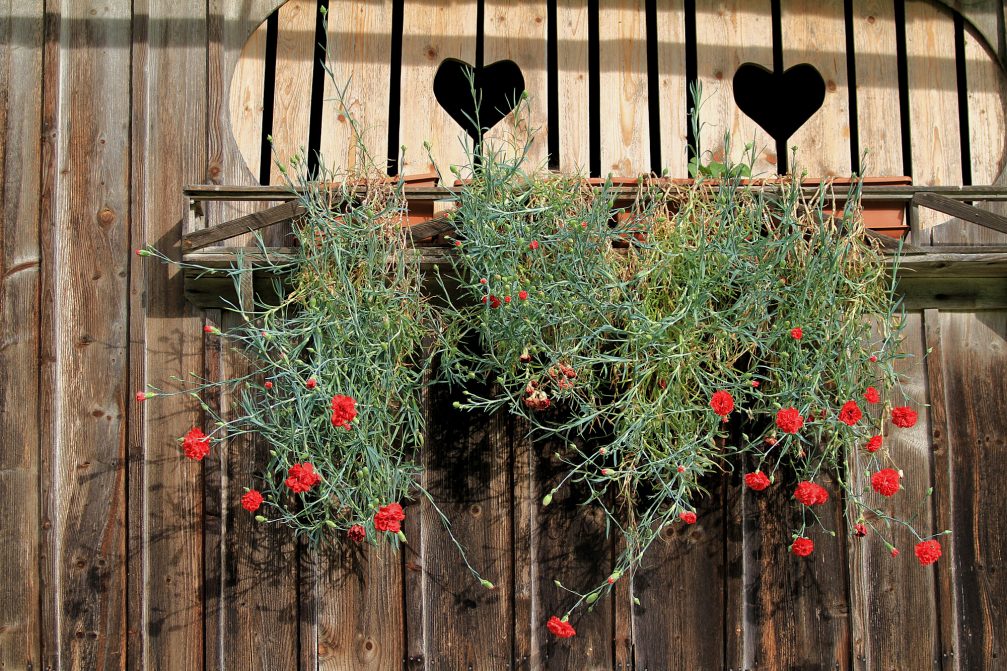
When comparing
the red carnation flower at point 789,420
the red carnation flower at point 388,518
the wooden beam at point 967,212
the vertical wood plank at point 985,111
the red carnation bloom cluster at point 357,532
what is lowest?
the red carnation bloom cluster at point 357,532

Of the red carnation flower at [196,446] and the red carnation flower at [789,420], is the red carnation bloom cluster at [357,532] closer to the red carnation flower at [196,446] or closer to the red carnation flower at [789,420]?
the red carnation flower at [196,446]

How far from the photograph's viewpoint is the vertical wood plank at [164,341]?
7.91 ft

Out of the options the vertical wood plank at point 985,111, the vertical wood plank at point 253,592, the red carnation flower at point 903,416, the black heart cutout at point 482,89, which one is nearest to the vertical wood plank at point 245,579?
the vertical wood plank at point 253,592

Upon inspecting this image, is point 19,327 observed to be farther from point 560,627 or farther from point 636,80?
point 636,80

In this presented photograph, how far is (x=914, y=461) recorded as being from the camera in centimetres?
252

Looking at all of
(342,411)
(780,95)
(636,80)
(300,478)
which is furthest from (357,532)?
(780,95)

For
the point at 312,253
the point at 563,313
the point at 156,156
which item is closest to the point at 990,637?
the point at 563,313

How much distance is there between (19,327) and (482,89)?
61.3 inches

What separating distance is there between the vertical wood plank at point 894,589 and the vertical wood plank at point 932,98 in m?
0.65

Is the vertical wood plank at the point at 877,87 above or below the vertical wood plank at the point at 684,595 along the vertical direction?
above

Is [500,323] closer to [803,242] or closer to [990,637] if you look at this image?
[803,242]

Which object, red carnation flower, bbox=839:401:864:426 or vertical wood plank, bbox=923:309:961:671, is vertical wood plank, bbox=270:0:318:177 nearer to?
red carnation flower, bbox=839:401:864:426

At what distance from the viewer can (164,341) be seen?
2471 mm

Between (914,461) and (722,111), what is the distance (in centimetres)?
114
